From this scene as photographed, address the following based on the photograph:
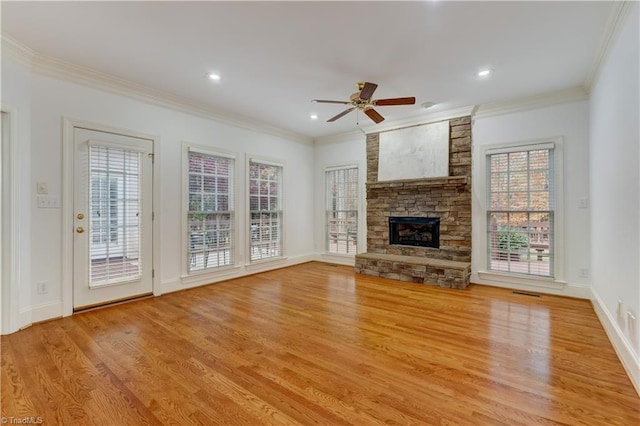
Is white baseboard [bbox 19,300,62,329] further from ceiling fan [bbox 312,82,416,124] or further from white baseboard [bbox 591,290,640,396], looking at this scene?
white baseboard [bbox 591,290,640,396]

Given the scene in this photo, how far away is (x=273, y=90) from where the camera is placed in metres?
4.09

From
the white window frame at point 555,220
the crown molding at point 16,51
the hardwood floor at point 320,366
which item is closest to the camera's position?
the hardwood floor at point 320,366

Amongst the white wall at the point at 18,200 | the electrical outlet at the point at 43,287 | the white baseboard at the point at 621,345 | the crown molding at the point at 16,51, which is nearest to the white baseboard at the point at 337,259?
the white baseboard at the point at 621,345

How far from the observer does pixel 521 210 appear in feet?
14.8

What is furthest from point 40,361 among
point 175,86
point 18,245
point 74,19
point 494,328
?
point 494,328

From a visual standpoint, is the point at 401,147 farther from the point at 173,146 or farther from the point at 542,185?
the point at 173,146

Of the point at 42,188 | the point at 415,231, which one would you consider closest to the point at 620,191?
the point at 415,231

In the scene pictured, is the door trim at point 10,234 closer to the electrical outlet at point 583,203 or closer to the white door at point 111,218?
the white door at point 111,218

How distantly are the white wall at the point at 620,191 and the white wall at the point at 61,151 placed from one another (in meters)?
4.84

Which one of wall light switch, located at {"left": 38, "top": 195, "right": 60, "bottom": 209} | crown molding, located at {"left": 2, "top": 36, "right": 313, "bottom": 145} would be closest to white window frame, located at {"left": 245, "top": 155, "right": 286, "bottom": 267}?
crown molding, located at {"left": 2, "top": 36, "right": 313, "bottom": 145}

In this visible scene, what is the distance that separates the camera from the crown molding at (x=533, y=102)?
4.06 meters

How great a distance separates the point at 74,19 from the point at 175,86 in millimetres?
1407

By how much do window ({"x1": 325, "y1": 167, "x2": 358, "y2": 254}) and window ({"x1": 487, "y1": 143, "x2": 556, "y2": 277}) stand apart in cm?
255

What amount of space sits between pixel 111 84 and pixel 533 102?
577 centimetres
